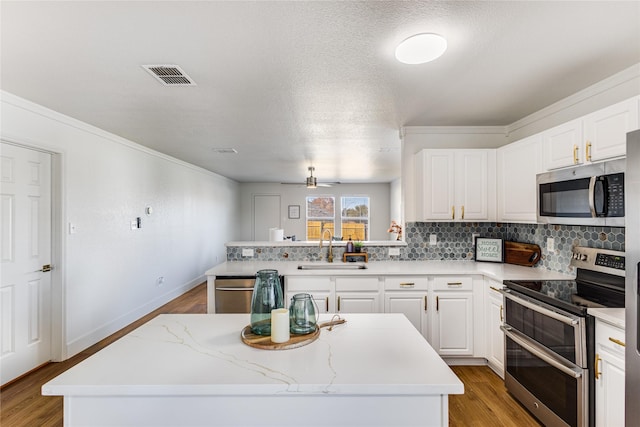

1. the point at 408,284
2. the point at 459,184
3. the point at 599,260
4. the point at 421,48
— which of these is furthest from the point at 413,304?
the point at 421,48

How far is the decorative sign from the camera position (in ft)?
10.7

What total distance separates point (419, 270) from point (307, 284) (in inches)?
41.3

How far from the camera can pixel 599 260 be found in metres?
2.21

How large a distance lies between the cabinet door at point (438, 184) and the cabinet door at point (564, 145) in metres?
0.85

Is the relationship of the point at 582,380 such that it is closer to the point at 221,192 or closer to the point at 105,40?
the point at 105,40

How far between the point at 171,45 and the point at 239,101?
89 cm

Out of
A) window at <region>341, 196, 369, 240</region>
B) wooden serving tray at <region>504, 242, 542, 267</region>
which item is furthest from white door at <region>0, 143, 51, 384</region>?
window at <region>341, 196, 369, 240</region>

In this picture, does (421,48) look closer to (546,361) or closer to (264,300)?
(264,300)

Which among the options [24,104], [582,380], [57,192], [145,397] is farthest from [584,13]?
[57,192]

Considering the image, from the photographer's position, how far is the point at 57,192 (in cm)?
297

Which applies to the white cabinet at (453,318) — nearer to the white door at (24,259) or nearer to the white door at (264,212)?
the white door at (24,259)

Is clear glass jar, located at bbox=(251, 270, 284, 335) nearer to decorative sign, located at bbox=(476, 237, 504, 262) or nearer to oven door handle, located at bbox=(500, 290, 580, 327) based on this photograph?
oven door handle, located at bbox=(500, 290, 580, 327)

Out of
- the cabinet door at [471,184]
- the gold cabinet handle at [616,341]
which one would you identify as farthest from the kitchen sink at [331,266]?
the gold cabinet handle at [616,341]

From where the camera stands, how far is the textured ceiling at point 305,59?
1.51 metres
